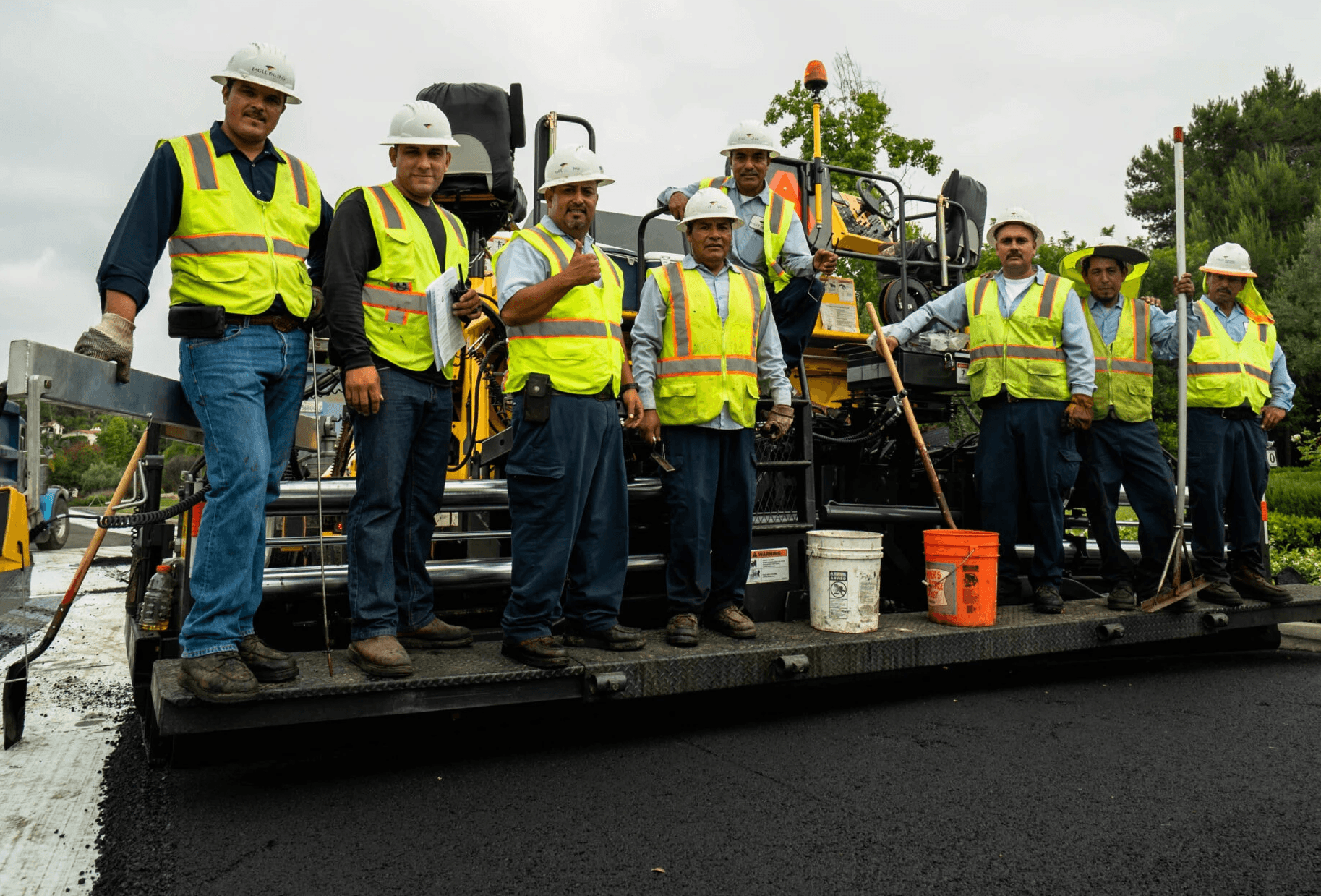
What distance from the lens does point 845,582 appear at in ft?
14.6

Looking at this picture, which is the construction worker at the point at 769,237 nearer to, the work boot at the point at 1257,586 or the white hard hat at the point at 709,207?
the white hard hat at the point at 709,207

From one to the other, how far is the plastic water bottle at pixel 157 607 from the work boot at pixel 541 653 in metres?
1.30

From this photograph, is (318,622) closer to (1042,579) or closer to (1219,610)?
(1042,579)

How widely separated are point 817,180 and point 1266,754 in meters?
3.29

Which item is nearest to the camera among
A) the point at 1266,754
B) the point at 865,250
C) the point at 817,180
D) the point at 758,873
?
the point at 758,873

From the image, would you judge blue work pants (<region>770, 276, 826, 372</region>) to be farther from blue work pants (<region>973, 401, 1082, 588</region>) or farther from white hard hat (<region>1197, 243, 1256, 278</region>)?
white hard hat (<region>1197, 243, 1256, 278</region>)

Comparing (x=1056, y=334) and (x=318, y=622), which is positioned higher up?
(x=1056, y=334)

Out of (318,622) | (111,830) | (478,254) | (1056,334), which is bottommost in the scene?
(111,830)

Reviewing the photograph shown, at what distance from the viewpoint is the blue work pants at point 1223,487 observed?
567 centimetres

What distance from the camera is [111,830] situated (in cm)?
303

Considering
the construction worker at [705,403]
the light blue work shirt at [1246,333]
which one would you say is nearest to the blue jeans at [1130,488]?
the light blue work shirt at [1246,333]

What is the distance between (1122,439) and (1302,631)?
2.08 metres

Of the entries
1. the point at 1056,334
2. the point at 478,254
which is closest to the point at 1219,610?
the point at 1056,334

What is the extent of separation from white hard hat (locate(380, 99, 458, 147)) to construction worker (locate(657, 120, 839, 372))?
1.57 meters
